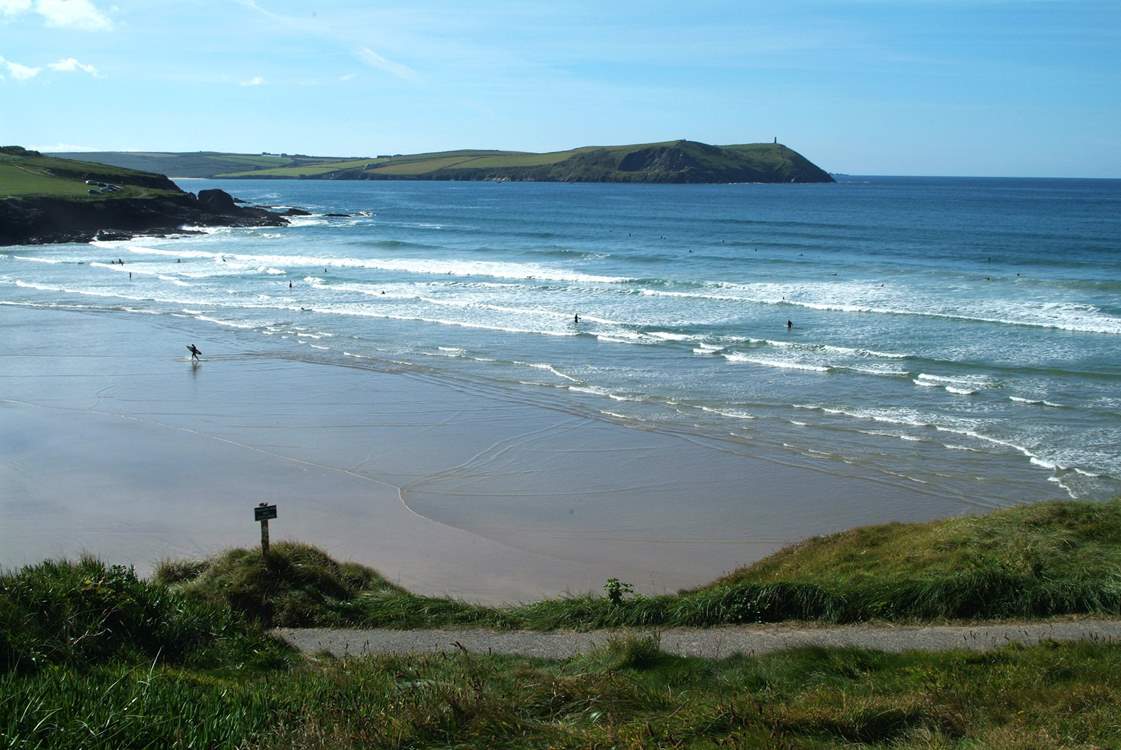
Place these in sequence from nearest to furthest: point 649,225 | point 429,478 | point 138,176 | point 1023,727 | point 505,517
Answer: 1. point 1023,727
2. point 505,517
3. point 429,478
4. point 649,225
5. point 138,176

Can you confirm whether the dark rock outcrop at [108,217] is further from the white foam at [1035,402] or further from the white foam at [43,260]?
the white foam at [1035,402]

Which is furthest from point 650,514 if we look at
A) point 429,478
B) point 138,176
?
point 138,176

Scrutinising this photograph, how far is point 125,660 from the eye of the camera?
8.50 meters

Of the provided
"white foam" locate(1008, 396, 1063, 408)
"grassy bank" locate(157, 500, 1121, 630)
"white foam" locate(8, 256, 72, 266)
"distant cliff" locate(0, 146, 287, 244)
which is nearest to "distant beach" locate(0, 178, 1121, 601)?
"white foam" locate(1008, 396, 1063, 408)

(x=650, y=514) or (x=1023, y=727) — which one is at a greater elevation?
(x=1023, y=727)

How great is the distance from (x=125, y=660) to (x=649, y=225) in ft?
249

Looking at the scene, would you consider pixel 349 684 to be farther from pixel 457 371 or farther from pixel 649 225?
pixel 649 225

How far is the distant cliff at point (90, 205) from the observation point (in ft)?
234

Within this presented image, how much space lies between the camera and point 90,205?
251ft

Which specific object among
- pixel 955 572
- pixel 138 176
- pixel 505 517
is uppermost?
pixel 138 176

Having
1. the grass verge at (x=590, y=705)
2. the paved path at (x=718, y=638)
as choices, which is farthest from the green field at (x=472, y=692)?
the paved path at (x=718, y=638)

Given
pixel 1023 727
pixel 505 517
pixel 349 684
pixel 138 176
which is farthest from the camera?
pixel 138 176

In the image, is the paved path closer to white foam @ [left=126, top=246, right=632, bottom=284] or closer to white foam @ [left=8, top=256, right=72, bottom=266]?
white foam @ [left=126, top=246, right=632, bottom=284]

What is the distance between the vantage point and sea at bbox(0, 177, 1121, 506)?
2186 centimetres
